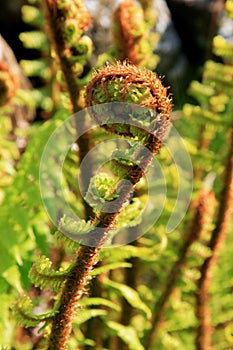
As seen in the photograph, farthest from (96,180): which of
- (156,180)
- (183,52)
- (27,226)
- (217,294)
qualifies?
(183,52)

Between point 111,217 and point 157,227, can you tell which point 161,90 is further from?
point 157,227

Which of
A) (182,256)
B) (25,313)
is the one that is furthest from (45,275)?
(182,256)

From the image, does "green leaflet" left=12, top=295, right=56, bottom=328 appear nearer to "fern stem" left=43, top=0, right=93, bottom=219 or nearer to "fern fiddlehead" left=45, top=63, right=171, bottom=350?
"fern fiddlehead" left=45, top=63, right=171, bottom=350

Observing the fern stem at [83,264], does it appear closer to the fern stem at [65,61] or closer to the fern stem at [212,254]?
the fern stem at [65,61]

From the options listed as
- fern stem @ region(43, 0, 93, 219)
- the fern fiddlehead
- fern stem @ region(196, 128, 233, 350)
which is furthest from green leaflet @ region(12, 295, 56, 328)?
fern stem @ region(196, 128, 233, 350)

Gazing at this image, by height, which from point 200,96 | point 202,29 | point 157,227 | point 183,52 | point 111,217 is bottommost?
point 111,217

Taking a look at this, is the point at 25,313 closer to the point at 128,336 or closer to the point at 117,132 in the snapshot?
the point at 117,132
